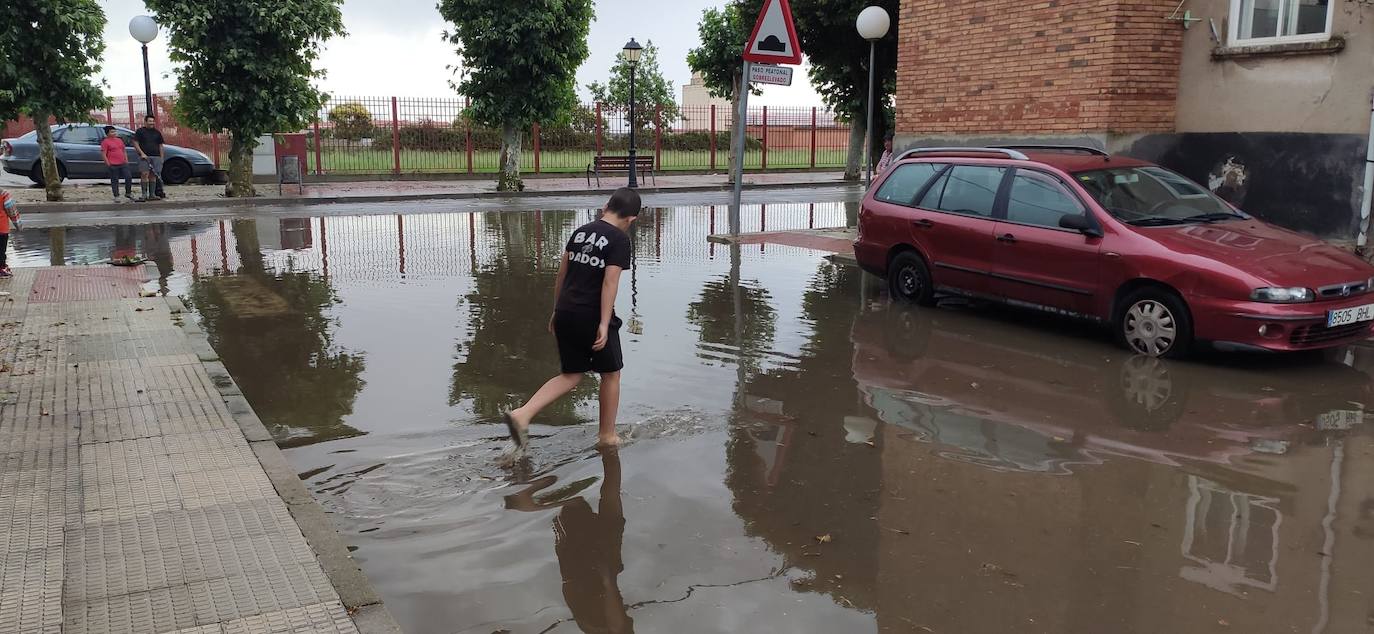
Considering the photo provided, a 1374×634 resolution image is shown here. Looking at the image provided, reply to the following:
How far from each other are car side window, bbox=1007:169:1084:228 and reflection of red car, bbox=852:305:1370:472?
0.96m

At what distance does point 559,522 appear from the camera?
477cm

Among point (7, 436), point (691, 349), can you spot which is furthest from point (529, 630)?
point (691, 349)

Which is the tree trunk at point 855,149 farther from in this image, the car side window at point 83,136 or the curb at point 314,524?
the curb at point 314,524

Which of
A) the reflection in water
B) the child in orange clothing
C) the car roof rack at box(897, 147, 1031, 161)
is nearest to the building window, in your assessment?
the car roof rack at box(897, 147, 1031, 161)

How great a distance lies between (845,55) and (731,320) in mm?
20460

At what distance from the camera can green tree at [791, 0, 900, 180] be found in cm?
2650

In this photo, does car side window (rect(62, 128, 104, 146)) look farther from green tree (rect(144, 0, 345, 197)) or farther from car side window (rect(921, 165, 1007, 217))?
car side window (rect(921, 165, 1007, 217))

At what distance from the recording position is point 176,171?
26.9 m

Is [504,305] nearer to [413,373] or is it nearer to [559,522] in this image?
[413,373]

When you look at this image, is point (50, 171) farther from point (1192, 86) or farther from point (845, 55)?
point (1192, 86)

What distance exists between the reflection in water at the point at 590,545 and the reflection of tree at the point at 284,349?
163 centimetres

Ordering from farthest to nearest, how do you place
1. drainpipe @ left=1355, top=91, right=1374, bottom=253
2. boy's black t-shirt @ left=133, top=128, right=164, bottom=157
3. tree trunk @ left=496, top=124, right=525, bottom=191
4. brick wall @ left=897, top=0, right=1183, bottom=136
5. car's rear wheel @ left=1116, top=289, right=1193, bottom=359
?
tree trunk @ left=496, top=124, right=525, bottom=191 → boy's black t-shirt @ left=133, top=128, right=164, bottom=157 → brick wall @ left=897, top=0, right=1183, bottom=136 → drainpipe @ left=1355, top=91, right=1374, bottom=253 → car's rear wheel @ left=1116, top=289, right=1193, bottom=359

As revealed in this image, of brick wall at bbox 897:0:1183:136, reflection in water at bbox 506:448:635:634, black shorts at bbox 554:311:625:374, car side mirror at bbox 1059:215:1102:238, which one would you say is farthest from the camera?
brick wall at bbox 897:0:1183:136

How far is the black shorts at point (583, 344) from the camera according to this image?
18.3 ft
